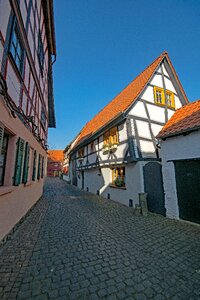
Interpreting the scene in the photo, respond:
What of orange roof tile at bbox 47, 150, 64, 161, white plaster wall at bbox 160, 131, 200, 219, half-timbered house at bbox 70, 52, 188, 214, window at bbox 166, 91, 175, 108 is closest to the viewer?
white plaster wall at bbox 160, 131, 200, 219

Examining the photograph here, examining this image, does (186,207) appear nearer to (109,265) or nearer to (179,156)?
(179,156)

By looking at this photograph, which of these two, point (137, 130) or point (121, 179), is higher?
point (137, 130)

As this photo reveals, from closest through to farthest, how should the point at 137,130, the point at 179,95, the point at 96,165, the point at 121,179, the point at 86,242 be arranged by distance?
the point at 86,242 < the point at 137,130 < the point at 121,179 < the point at 179,95 < the point at 96,165

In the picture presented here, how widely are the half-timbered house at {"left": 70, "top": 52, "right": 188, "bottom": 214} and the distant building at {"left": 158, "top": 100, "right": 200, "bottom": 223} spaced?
1.65 ft

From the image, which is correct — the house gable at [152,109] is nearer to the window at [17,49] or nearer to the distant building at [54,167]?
the window at [17,49]

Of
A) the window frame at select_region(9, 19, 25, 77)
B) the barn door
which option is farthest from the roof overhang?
the barn door

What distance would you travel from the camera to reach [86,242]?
3.89m

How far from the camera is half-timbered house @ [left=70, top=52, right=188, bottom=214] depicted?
7086 mm

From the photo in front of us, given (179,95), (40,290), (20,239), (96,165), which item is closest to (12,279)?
(40,290)

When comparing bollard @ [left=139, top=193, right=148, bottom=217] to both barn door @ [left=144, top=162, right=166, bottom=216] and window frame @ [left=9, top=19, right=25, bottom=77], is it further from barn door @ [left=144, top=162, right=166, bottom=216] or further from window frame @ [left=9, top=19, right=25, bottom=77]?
window frame @ [left=9, top=19, right=25, bottom=77]

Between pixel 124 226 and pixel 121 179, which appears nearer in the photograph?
pixel 124 226

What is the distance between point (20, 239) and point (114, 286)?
2883mm

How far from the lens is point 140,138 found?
26.1 ft

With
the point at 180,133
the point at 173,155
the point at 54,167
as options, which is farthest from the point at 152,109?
the point at 54,167
